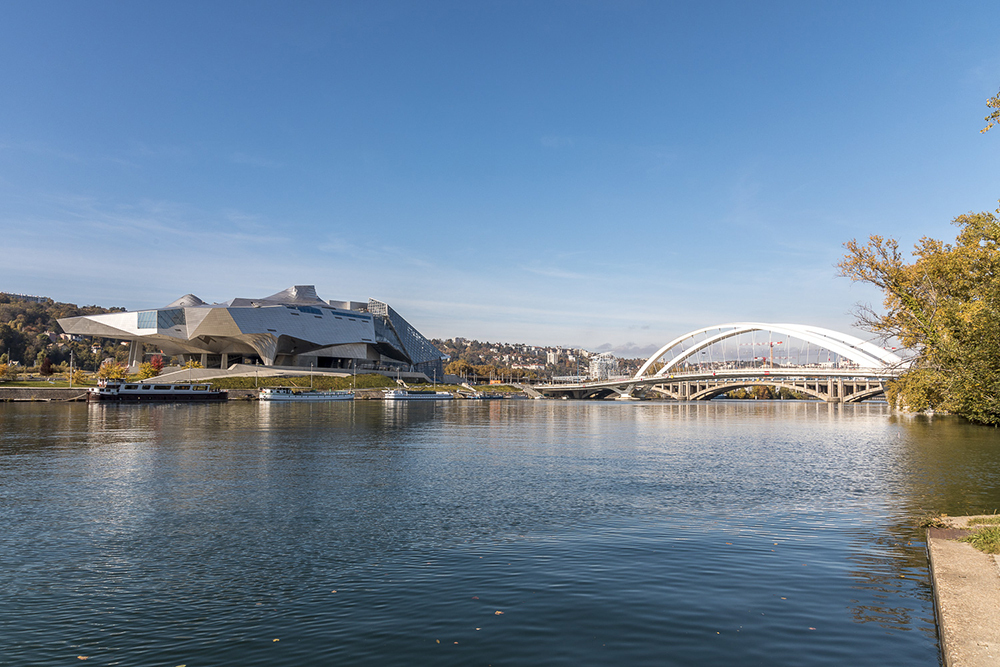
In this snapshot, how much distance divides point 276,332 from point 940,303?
403ft

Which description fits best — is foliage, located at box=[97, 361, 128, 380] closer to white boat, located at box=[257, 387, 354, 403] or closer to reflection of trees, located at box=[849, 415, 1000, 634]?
white boat, located at box=[257, 387, 354, 403]

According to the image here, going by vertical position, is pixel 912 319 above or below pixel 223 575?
above

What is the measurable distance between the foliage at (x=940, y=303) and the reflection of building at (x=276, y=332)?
382 feet

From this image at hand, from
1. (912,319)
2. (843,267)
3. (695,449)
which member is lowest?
(695,449)

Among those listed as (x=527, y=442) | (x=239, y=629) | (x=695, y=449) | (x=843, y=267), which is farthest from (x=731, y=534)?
(x=843, y=267)

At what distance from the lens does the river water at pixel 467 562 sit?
8.40 meters

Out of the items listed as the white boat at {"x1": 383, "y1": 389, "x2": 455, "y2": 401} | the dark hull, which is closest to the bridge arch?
the white boat at {"x1": 383, "y1": 389, "x2": 455, "y2": 401}

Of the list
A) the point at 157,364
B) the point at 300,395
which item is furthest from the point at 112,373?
the point at 300,395

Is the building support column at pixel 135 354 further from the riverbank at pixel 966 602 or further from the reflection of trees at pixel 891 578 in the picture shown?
the riverbank at pixel 966 602

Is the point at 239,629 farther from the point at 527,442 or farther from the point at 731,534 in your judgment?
the point at 527,442

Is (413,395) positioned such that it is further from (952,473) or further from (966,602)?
(966,602)

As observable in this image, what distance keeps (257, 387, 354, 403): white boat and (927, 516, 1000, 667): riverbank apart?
109289 mm

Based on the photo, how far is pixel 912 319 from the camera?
126ft

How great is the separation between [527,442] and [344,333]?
118 m
